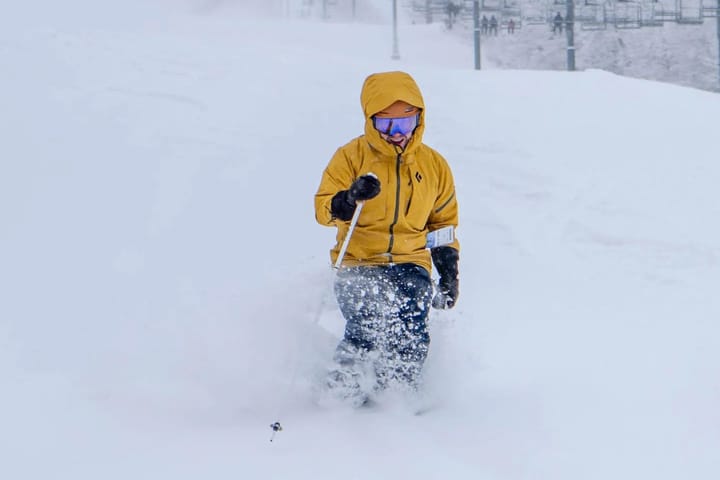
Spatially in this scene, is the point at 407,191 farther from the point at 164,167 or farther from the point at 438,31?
the point at 438,31

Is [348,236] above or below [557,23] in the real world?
below

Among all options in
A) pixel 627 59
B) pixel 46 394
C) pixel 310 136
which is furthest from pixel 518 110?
pixel 627 59

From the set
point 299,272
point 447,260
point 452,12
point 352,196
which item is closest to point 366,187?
point 352,196

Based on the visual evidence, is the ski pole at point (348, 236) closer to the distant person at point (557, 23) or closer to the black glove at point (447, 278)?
the black glove at point (447, 278)

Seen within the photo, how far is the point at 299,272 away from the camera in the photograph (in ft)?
22.2

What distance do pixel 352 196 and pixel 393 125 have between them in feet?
1.54

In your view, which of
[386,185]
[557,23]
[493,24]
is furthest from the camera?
[493,24]

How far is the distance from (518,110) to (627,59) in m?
28.8

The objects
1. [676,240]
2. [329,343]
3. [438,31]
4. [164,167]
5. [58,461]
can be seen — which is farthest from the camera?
[438,31]

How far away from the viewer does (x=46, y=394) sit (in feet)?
15.0

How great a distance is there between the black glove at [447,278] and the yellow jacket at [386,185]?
0.18 metres

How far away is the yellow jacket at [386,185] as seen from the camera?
4379mm

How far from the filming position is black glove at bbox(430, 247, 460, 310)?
4.78 metres

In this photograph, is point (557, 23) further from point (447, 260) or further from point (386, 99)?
point (386, 99)
